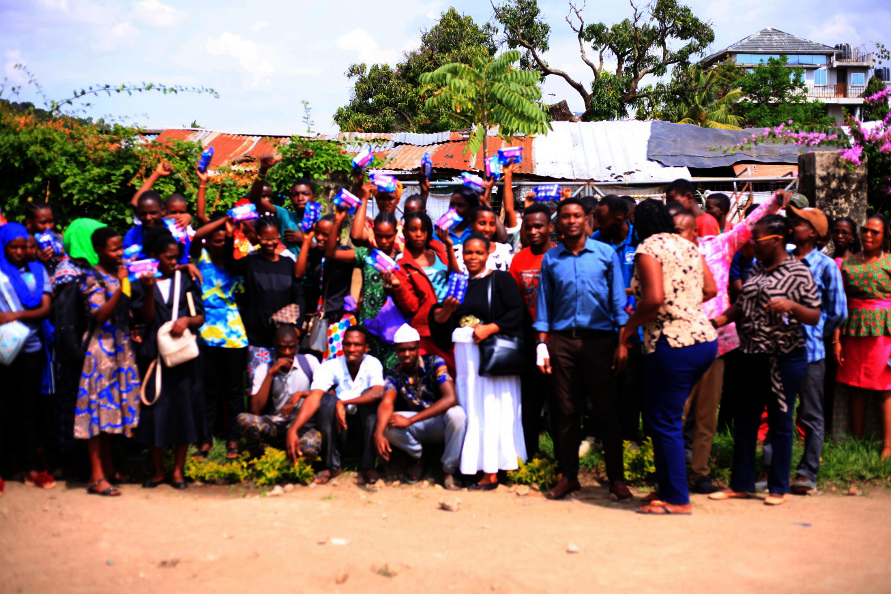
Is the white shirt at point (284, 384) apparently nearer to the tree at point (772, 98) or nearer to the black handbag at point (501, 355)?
the black handbag at point (501, 355)

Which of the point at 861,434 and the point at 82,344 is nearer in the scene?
the point at 82,344

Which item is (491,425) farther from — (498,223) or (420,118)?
(420,118)

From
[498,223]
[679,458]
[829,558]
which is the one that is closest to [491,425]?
[679,458]

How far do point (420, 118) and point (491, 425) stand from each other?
18283 millimetres

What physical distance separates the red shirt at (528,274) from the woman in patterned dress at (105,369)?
2989 millimetres

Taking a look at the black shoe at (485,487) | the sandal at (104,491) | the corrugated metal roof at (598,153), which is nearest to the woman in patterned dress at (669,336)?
the black shoe at (485,487)

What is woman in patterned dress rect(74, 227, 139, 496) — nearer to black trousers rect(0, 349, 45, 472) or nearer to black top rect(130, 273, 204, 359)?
black top rect(130, 273, 204, 359)

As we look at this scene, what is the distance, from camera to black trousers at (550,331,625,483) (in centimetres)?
505

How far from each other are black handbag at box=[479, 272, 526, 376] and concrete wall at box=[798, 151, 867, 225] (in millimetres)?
4685

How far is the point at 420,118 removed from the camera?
22.4m

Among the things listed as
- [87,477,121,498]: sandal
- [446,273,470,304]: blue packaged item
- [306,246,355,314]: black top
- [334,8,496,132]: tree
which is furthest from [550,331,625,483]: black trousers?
[334,8,496,132]: tree

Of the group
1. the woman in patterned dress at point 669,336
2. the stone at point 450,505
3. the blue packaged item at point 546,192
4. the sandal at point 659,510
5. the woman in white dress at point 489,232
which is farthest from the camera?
the blue packaged item at point 546,192

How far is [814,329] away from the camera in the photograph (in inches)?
211

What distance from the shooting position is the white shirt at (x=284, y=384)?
18.5ft
